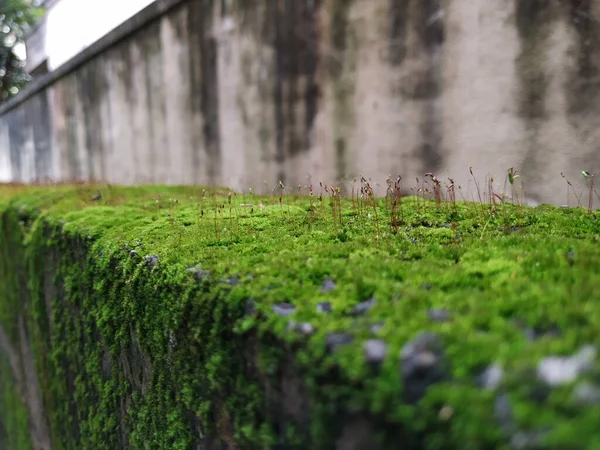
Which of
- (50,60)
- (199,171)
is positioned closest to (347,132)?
(199,171)

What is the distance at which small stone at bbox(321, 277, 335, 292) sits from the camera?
1856mm

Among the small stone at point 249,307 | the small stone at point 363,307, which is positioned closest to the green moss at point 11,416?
the small stone at point 249,307

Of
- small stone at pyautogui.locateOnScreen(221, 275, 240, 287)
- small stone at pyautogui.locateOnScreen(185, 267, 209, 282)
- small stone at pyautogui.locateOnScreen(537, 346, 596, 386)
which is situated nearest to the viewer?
small stone at pyautogui.locateOnScreen(537, 346, 596, 386)

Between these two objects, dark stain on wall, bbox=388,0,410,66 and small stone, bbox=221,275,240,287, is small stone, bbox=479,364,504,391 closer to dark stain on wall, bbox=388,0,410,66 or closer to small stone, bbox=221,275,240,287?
small stone, bbox=221,275,240,287

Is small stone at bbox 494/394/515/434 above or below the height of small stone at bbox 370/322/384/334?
below

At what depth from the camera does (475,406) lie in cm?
109

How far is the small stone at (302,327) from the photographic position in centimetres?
153

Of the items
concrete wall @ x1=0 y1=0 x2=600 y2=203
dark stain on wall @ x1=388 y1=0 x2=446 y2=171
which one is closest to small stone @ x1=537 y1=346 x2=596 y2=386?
concrete wall @ x1=0 y1=0 x2=600 y2=203

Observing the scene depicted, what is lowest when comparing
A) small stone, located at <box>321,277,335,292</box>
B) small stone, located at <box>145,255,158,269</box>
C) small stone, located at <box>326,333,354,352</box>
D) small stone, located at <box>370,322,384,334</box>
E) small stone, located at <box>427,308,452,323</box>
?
small stone, located at <box>326,333,354,352</box>

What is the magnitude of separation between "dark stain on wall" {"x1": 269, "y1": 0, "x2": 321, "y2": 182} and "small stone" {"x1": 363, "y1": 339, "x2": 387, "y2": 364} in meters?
4.91

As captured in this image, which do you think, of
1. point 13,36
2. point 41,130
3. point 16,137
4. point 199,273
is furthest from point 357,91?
point 13,36

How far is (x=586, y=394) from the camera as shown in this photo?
3.41 ft

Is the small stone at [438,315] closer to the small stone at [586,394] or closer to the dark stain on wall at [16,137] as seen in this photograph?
the small stone at [586,394]

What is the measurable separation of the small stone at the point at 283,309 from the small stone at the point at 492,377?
0.70 meters
